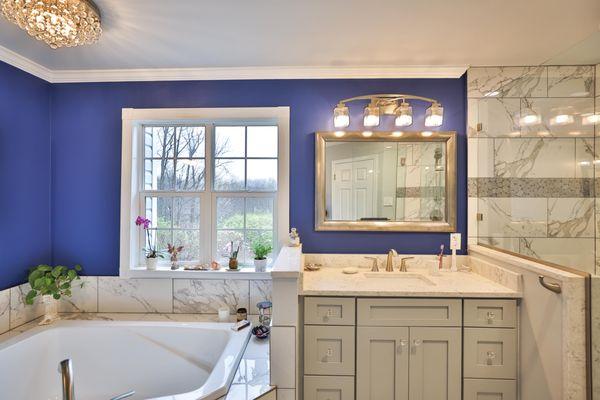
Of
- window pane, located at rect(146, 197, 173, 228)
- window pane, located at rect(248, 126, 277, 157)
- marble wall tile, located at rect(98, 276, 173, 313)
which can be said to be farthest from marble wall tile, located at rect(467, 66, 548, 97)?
marble wall tile, located at rect(98, 276, 173, 313)

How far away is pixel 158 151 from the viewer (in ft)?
7.78

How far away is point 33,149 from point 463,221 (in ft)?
11.1

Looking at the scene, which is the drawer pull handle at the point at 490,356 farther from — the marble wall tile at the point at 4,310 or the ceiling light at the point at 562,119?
the marble wall tile at the point at 4,310

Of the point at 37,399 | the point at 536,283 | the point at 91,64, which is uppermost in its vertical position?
the point at 91,64

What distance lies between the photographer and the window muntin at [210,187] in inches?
91.3

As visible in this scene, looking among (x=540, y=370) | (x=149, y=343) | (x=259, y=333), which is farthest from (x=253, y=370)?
(x=540, y=370)

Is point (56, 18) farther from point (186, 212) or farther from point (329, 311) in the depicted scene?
point (329, 311)

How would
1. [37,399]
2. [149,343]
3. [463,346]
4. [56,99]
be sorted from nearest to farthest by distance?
[463,346] → [37,399] → [149,343] → [56,99]

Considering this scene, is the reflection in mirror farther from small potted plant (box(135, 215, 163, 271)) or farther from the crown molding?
small potted plant (box(135, 215, 163, 271))

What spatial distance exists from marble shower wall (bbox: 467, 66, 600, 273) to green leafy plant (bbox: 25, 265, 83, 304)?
10.2ft

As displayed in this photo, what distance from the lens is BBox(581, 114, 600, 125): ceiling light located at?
1.76 m

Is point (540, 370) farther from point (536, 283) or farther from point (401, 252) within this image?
point (401, 252)

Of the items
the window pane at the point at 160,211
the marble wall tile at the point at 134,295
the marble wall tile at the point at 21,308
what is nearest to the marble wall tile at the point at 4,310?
the marble wall tile at the point at 21,308

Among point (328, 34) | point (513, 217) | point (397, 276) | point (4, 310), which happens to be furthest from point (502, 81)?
point (4, 310)
